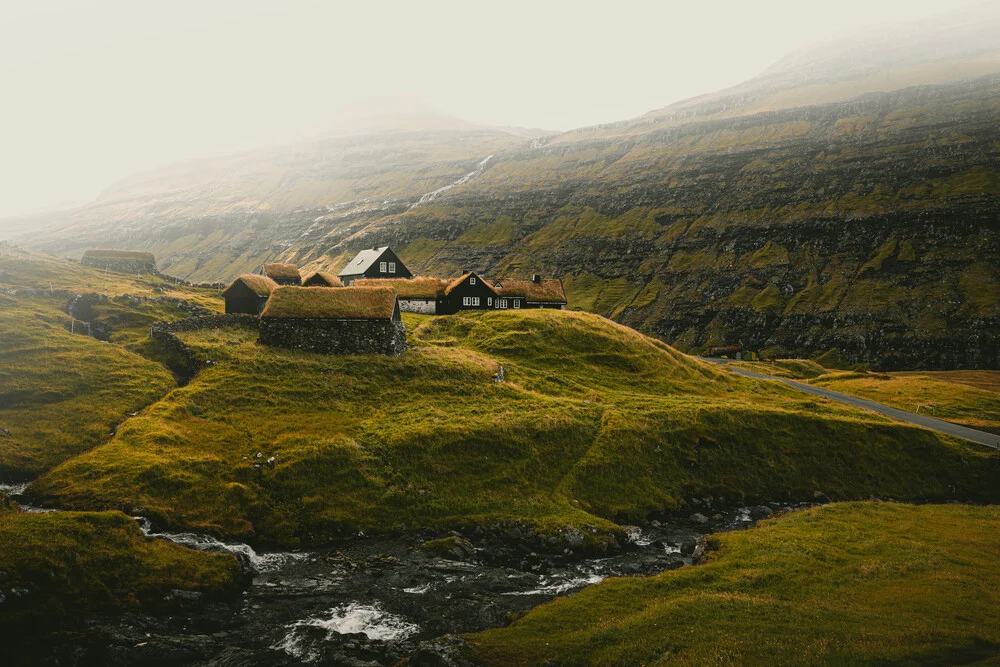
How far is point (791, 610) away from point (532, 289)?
78.1 meters

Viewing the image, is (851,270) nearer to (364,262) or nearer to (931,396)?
(931,396)

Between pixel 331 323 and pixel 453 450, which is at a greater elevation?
pixel 331 323

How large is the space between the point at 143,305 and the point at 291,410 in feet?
125

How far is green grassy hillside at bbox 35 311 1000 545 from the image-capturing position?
31.5 meters

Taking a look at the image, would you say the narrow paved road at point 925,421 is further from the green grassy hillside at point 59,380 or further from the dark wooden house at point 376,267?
the green grassy hillside at point 59,380

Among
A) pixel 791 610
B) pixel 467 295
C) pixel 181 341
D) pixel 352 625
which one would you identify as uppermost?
pixel 181 341

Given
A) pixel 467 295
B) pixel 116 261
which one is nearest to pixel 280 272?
pixel 467 295

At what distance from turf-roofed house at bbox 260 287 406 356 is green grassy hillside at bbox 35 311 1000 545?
2.04 m

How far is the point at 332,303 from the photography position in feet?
171

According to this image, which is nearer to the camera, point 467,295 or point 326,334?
point 326,334

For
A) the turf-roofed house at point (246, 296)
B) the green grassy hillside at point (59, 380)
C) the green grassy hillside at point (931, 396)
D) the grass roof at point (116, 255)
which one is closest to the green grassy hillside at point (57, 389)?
the green grassy hillside at point (59, 380)

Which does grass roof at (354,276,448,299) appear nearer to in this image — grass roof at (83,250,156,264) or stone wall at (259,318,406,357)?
stone wall at (259,318,406,357)

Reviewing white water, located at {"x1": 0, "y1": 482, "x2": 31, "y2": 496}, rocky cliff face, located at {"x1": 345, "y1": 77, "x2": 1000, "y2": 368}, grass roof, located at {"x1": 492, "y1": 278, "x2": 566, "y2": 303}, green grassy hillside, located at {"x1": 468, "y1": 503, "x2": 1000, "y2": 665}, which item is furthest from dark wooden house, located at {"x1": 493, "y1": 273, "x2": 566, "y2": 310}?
rocky cliff face, located at {"x1": 345, "y1": 77, "x2": 1000, "y2": 368}

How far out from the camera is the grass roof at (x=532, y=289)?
9409 cm
